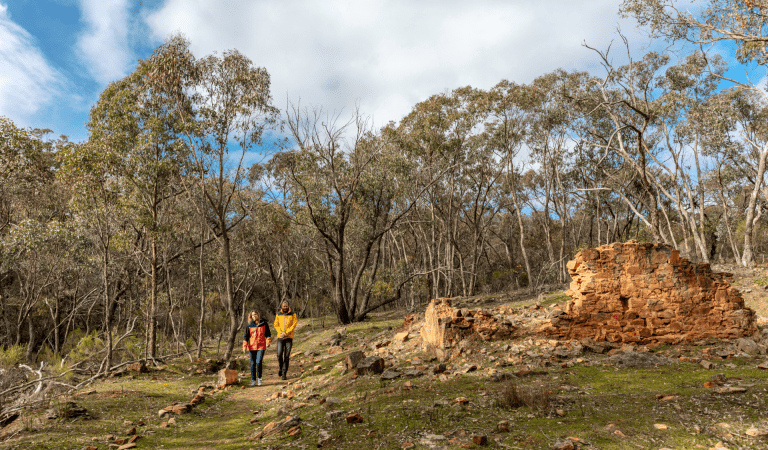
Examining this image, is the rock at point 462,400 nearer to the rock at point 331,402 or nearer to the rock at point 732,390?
the rock at point 331,402

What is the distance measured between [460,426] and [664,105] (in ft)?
79.6

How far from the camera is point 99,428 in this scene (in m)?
5.64

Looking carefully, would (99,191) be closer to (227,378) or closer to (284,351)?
(227,378)

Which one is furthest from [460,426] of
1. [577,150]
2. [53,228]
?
[577,150]

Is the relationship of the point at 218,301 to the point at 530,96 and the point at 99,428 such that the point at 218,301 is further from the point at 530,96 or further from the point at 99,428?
the point at 530,96

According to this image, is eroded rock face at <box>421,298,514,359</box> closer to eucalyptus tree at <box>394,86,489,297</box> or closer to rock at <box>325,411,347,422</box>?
rock at <box>325,411,347,422</box>

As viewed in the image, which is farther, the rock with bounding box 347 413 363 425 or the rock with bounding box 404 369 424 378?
the rock with bounding box 404 369 424 378

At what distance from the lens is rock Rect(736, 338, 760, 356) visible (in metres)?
7.37

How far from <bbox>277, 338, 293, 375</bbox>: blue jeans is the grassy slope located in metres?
1.34

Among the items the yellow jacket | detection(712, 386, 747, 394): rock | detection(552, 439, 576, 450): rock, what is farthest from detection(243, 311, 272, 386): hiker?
detection(712, 386, 747, 394): rock

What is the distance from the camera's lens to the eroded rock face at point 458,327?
889cm

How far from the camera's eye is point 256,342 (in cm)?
897

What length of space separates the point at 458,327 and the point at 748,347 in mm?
5339

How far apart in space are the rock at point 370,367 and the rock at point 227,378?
3172 mm
